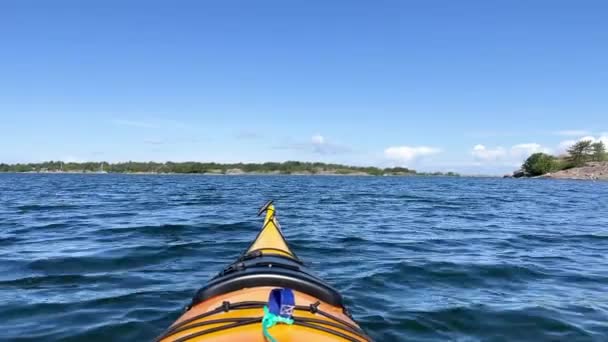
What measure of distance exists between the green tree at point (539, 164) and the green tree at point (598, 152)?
27.5 feet

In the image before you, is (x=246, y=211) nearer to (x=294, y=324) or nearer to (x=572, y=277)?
(x=572, y=277)

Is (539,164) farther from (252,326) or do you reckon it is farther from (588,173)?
(252,326)

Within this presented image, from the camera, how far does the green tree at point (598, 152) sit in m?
104

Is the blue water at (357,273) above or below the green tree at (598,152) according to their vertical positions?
below

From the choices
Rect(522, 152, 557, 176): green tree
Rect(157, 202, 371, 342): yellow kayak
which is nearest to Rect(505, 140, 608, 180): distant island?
Rect(522, 152, 557, 176): green tree

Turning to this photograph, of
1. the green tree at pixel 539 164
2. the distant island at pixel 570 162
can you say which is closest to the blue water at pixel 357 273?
the distant island at pixel 570 162

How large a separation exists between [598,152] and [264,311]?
123m

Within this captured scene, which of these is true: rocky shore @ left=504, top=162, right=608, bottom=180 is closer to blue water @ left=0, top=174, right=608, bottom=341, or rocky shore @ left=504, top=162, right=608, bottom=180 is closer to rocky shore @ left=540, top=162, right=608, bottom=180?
rocky shore @ left=540, top=162, right=608, bottom=180

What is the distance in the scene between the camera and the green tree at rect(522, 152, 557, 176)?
106938 mm

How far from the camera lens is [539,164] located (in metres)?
109

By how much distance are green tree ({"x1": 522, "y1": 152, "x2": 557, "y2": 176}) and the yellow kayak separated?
4604 inches

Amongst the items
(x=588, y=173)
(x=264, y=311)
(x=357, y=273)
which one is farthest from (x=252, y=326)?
(x=588, y=173)

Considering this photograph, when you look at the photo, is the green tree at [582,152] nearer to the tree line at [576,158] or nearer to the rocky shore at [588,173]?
the tree line at [576,158]

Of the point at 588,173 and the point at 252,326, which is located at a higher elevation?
the point at 588,173
